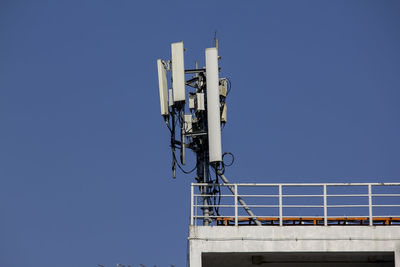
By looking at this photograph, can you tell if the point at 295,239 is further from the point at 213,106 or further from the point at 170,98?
the point at 170,98

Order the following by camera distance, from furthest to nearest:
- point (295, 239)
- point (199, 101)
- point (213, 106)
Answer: point (199, 101) → point (213, 106) → point (295, 239)

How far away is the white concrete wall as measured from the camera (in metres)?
31.2

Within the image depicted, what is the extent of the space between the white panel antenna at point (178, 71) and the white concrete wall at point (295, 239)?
4992 millimetres

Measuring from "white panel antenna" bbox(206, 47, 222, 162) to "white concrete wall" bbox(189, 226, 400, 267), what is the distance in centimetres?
280

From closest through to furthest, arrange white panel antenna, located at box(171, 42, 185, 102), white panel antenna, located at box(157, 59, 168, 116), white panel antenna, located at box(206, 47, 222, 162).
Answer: white panel antenna, located at box(206, 47, 222, 162) < white panel antenna, located at box(171, 42, 185, 102) < white panel antenna, located at box(157, 59, 168, 116)

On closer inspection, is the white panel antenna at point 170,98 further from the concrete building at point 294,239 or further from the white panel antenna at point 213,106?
the concrete building at point 294,239

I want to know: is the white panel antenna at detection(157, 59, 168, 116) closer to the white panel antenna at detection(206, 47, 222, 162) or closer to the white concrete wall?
the white panel antenna at detection(206, 47, 222, 162)

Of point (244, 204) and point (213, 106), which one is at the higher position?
point (213, 106)

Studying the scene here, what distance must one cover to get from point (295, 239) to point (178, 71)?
701cm

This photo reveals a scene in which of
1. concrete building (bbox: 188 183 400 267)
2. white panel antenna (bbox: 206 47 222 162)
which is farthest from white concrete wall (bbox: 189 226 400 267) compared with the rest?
white panel antenna (bbox: 206 47 222 162)

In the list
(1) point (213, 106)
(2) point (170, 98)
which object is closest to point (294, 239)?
Answer: (1) point (213, 106)

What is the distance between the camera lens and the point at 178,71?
3394cm

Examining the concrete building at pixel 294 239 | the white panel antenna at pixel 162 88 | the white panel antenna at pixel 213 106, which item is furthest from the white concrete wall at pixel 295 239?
the white panel antenna at pixel 162 88

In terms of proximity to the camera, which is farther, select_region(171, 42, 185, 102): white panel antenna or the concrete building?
select_region(171, 42, 185, 102): white panel antenna
